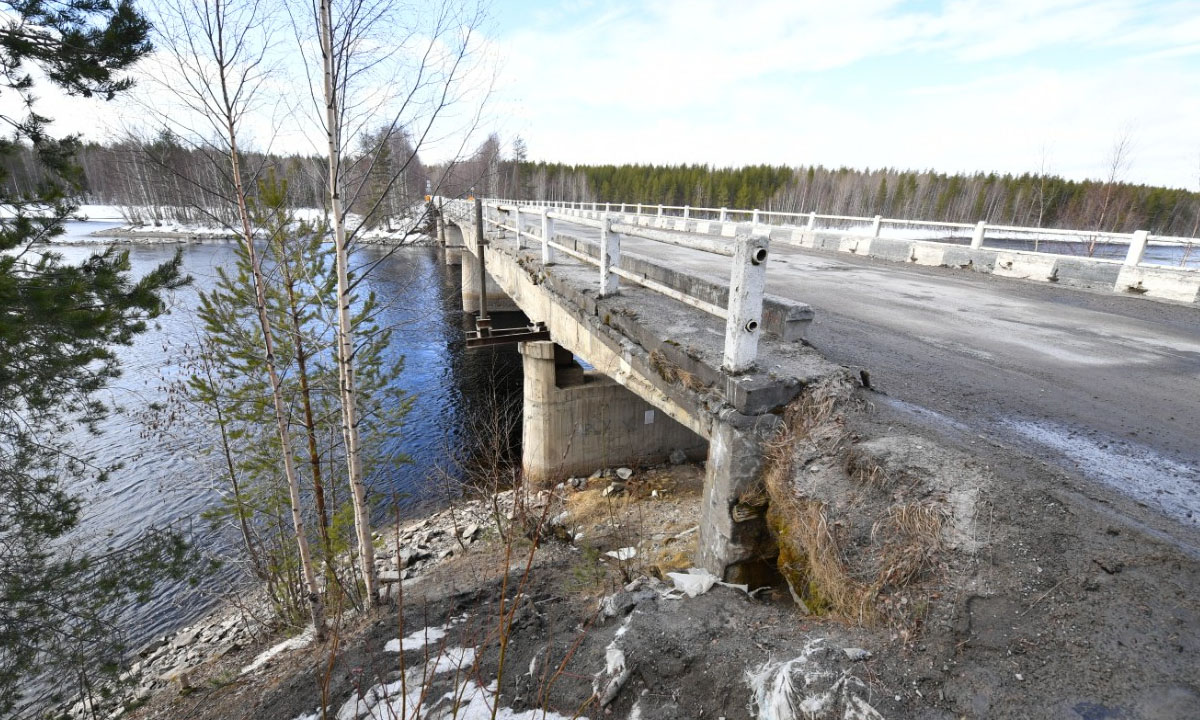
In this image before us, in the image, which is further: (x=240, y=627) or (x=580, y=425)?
(x=580, y=425)

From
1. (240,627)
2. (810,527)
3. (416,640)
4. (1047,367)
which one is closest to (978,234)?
(1047,367)

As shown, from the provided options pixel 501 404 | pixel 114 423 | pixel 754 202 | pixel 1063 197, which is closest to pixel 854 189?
pixel 754 202

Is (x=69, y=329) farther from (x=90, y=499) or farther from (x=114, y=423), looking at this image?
(x=114, y=423)

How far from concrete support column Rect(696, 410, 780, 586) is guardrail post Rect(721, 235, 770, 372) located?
0.43 m

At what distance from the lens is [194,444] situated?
1207cm

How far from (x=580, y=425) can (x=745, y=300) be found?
8.21m

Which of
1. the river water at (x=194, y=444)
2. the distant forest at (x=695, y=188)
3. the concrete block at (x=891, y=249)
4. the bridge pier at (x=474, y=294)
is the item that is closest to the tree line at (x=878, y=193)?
the distant forest at (x=695, y=188)

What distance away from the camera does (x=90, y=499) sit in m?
10.9

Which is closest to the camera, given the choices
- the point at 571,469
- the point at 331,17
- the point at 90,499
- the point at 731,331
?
the point at 731,331

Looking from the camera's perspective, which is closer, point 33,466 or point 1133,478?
point 1133,478

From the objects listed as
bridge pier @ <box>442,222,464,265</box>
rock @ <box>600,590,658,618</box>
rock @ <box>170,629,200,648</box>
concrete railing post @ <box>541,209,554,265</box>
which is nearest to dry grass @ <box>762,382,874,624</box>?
rock @ <box>600,590,658,618</box>

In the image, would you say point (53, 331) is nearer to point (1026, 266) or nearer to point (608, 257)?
point (608, 257)

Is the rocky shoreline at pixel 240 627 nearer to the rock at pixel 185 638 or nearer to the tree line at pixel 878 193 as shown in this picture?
the rock at pixel 185 638

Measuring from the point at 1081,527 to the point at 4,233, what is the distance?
30.5 ft
